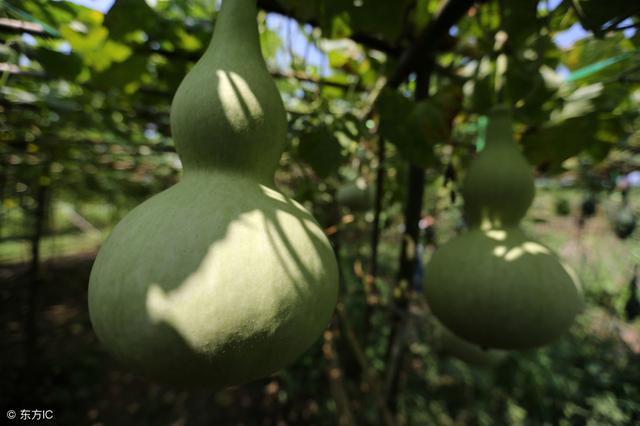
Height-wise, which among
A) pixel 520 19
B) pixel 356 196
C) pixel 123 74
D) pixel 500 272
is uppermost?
pixel 520 19

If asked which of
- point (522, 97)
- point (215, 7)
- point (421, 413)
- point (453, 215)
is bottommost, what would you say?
point (421, 413)

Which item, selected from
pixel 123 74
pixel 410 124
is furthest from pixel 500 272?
pixel 123 74

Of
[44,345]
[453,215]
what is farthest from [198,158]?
[44,345]

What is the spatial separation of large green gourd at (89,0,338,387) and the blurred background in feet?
1.48

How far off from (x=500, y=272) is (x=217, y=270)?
74 cm

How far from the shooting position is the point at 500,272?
36.6 inches

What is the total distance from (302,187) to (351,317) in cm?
236

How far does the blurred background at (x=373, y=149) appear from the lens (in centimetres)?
116

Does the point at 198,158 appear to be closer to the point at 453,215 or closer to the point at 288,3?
the point at 288,3

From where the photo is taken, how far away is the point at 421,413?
2.85 meters

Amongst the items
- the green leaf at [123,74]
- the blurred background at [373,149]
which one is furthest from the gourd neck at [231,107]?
the green leaf at [123,74]

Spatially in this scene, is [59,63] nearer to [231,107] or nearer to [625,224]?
[231,107]

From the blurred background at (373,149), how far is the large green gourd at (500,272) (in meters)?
0.13

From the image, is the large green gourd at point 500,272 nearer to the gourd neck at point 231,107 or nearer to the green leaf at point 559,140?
the green leaf at point 559,140
